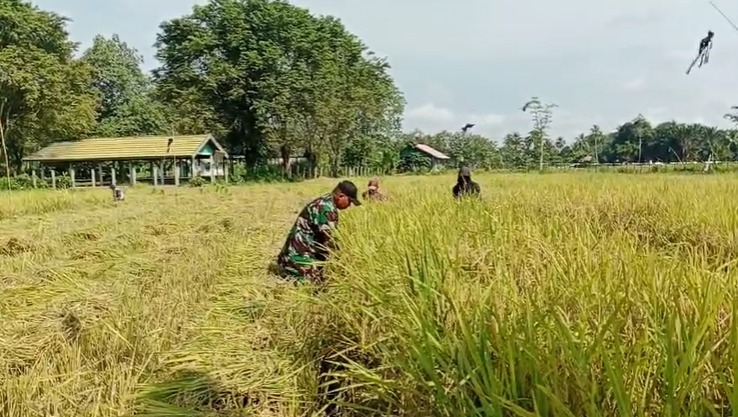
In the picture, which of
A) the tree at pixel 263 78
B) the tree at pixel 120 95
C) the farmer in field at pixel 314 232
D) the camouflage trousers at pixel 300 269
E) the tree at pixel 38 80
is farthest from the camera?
the tree at pixel 120 95

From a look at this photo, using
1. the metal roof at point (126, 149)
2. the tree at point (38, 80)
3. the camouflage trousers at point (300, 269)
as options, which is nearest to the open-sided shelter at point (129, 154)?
the metal roof at point (126, 149)

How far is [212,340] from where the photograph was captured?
2.92 m

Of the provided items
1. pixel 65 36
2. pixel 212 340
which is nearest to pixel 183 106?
pixel 65 36

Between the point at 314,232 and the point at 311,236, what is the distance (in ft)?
0.15

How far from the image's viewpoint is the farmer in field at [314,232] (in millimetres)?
4438

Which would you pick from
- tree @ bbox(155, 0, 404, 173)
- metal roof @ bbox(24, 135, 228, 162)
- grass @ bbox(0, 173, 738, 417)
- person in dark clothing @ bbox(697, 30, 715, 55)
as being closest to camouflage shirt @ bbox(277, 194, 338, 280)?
grass @ bbox(0, 173, 738, 417)

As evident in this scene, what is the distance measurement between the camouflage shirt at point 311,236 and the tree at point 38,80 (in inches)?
899

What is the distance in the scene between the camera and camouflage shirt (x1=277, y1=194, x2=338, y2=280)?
4.44m

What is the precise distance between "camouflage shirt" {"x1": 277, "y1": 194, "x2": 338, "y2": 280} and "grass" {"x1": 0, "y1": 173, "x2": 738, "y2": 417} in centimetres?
22

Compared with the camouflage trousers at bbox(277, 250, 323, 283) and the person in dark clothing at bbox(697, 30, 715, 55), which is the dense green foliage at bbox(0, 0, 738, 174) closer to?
the camouflage trousers at bbox(277, 250, 323, 283)

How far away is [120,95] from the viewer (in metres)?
38.8

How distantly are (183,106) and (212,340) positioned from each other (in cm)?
2684

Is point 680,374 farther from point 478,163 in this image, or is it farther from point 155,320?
point 478,163

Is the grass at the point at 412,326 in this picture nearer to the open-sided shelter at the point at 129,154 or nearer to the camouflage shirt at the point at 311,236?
the camouflage shirt at the point at 311,236
